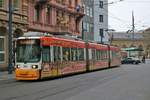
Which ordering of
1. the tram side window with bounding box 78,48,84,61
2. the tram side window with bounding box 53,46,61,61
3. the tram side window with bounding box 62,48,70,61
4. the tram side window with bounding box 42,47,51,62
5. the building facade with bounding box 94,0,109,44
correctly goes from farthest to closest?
the building facade with bounding box 94,0,109,44
the tram side window with bounding box 78,48,84,61
the tram side window with bounding box 62,48,70,61
the tram side window with bounding box 53,46,61,61
the tram side window with bounding box 42,47,51,62

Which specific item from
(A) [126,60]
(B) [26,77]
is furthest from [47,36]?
(A) [126,60]

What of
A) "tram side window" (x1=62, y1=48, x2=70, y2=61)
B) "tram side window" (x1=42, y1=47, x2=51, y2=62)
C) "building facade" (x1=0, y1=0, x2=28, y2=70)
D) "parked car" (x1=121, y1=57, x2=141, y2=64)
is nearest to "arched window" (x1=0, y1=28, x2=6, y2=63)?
"building facade" (x1=0, y1=0, x2=28, y2=70)

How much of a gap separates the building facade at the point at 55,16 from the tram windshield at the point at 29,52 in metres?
17.5

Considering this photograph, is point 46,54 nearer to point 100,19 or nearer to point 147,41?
point 100,19

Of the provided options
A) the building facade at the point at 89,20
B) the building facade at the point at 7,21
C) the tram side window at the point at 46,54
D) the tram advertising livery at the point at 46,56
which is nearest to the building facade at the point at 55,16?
the building facade at the point at 7,21

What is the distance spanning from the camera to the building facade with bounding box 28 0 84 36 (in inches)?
1859

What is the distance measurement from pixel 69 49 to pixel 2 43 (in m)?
9.61

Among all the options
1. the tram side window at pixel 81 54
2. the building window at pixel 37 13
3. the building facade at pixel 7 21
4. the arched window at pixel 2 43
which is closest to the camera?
the tram side window at pixel 81 54

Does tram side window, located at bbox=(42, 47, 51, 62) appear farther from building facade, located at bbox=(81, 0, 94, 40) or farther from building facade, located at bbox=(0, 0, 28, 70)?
building facade, located at bbox=(81, 0, 94, 40)

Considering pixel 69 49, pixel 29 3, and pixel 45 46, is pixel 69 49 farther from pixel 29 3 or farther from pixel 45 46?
pixel 29 3

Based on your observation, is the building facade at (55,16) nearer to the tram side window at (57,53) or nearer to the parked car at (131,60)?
the tram side window at (57,53)

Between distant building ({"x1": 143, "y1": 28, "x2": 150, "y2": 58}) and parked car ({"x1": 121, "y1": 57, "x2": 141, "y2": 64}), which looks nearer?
parked car ({"x1": 121, "y1": 57, "x2": 141, "y2": 64})

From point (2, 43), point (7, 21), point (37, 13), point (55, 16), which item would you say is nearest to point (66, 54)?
point (7, 21)

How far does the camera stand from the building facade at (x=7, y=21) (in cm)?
3966
